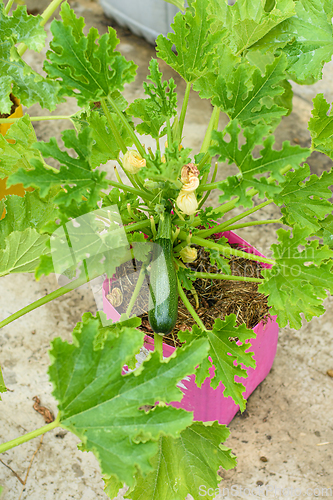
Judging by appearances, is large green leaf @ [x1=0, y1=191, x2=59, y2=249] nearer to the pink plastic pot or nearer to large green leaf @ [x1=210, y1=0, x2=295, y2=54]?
the pink plastic pot

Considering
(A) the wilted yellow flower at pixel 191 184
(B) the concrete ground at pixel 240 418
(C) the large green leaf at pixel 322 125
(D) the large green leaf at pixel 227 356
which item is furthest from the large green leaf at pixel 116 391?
(B) the concrete ground at pixel 240 418

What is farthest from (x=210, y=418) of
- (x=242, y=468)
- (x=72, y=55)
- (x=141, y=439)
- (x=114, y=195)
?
(x=72, y=55)

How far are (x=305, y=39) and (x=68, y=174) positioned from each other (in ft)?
2.19

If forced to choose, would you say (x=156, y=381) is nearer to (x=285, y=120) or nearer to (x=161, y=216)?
(x=161, y=216)

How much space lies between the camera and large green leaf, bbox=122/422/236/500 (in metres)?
0.88

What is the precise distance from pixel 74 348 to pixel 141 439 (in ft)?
0.58

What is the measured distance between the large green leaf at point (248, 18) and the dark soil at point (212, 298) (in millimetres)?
518

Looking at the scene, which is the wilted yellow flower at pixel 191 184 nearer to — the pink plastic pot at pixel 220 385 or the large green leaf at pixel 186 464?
the pink plastic pot at pixel 220 385

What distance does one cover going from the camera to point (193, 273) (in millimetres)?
1029

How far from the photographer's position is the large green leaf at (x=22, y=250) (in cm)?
93

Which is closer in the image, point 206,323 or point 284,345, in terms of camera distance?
point 206,323

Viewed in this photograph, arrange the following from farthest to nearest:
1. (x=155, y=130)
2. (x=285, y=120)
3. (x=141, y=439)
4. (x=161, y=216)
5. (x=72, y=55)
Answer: (x=285, y=120) → (x=155, y=130) → (x=161, y=216) → (x=72, y=55) → (x=141, y=439)

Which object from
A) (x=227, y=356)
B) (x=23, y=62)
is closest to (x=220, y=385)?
(x=227, y=356)

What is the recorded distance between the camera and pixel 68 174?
0.77 meters
